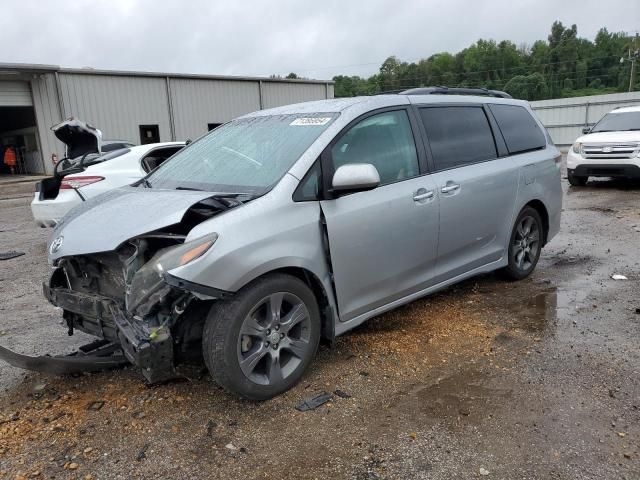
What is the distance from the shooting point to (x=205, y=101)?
2730cm

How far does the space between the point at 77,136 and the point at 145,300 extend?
17.1 feet

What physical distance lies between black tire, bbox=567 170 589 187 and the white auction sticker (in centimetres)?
1070

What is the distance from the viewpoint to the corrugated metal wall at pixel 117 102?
2339cm

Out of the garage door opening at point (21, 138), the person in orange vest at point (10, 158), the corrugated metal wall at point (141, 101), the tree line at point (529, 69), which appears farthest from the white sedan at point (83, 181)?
the tree line at point (529, 69)

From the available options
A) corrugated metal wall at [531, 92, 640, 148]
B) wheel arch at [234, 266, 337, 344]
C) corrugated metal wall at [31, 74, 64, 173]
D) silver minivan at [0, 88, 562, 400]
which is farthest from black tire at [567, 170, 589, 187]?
corrugated metal wall at [31, 74, 64, 173]

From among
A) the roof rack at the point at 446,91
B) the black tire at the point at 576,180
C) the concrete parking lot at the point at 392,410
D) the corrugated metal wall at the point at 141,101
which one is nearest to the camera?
the concrete parking lot at the point at 392,410

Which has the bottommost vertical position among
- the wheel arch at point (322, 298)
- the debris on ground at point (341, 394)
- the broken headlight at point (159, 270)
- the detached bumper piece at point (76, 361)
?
the debris on ground at point (341, 394)

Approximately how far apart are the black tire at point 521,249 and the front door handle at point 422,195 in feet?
4.79

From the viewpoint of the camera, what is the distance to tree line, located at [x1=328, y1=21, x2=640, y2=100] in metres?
76.0

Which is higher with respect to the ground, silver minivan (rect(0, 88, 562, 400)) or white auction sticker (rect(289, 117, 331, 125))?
white auction sticker (rect(289, 117, 331, 125))

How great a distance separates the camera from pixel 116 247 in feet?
9.42

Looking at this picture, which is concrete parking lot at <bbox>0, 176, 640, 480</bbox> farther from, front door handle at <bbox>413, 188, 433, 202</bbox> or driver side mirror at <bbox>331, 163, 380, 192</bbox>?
driver side mirror at <bbox>331, 163, 380, 192</bbox>

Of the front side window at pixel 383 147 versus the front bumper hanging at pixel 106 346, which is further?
the front side window at pixel 383 147

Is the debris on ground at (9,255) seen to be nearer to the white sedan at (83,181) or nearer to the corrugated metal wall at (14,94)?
the white sedan at (83,181)
